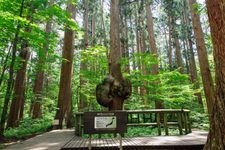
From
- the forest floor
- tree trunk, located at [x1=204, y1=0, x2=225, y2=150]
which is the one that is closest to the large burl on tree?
the forest floor

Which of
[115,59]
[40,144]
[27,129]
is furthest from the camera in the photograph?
[27,129]

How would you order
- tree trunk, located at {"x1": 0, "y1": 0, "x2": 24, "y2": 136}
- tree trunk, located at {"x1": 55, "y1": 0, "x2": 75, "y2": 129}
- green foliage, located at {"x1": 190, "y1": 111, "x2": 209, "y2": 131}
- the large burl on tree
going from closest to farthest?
1. tree trunk, located at {"x1": 0, "y1": 0, "x2": 24, "y2": 136}
2. the large burl on tree
3. tree trunk, located at {"x1": 55, "y1": 0, "x2": 75, "y2": 129}
4. green foliage, located at {"x1": 190, "y1": 111, "x2": 209, "y2": 131}

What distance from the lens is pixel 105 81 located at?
33.7 ft

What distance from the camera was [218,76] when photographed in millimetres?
4398

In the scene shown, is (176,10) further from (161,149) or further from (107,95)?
(161,149)

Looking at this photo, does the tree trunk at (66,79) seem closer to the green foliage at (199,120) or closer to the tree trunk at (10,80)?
the tree trunk at (10,80)

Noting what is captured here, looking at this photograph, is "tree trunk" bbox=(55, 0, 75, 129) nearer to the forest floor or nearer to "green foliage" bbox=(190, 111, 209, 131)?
the forest floor

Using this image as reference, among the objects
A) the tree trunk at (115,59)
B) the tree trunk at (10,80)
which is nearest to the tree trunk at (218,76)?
the tree trunk at (115,59)

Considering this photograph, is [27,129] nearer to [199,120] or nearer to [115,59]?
[115,59]

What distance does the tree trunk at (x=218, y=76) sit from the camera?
4240mm

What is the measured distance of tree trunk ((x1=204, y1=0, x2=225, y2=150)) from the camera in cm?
424

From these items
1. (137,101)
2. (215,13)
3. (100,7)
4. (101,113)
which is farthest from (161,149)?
(100,7)

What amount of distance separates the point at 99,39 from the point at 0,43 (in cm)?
2309

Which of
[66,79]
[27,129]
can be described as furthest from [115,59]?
[27,129]
